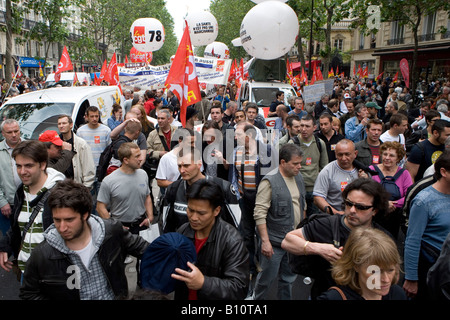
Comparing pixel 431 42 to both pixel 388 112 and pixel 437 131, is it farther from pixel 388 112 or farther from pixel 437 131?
pixel 437 131

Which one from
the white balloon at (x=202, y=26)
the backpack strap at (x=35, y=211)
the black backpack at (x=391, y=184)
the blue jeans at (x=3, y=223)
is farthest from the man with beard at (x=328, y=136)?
the white balloon at (x=202, y=26)

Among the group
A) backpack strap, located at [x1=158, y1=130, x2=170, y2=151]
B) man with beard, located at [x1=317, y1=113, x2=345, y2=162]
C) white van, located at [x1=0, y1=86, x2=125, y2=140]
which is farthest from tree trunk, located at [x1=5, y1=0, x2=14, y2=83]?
man with beard, located at [x1=317, y1=113, x2=345, y2=162]

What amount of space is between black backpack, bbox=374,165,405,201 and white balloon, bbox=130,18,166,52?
15.9m

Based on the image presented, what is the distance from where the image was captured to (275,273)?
3541mm

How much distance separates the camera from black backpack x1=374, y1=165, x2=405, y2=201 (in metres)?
3.62

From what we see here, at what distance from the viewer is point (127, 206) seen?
3.87 metres

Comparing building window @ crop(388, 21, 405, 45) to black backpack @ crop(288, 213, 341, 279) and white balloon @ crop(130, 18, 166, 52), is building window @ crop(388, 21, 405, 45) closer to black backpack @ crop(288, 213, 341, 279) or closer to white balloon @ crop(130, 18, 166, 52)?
white balloon @ crop(130, 18, 166, 52)

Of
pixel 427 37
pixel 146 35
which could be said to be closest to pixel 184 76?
pixel 146 35

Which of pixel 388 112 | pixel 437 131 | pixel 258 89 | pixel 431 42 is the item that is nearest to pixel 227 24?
pixel 431 42

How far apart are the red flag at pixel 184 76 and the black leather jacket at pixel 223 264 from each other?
11.0 feet

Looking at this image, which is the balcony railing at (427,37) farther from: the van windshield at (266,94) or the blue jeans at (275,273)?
the blue jeans at (275,273)

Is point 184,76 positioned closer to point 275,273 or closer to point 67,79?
point 275,273

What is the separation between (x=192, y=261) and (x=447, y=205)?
191cm

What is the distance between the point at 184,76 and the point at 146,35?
43.6 feet
